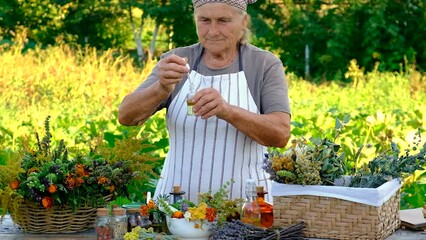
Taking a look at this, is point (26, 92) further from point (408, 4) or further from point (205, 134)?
point (408, 4)

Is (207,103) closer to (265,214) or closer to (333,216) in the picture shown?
(265,214)

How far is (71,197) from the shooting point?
10.6 ft

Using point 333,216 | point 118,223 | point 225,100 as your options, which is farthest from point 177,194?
point 333,216

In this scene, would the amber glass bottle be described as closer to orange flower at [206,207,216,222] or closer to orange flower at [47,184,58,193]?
orange flower at [206,207,216,222]

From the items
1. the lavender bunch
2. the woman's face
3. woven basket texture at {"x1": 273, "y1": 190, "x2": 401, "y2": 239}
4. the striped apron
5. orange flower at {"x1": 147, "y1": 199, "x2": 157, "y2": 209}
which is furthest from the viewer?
the striped apron

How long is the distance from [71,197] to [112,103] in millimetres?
5890

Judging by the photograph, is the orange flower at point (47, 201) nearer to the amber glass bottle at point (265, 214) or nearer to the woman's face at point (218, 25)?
the amber glass bottle at point (265, 214)

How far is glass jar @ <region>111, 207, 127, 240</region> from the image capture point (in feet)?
10.1

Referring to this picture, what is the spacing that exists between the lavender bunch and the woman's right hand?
21.8 inches

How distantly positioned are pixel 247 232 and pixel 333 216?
0.33m

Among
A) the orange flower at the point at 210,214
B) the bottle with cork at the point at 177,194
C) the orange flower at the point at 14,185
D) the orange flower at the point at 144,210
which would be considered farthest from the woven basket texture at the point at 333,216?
the orange flower at the point at 14,185

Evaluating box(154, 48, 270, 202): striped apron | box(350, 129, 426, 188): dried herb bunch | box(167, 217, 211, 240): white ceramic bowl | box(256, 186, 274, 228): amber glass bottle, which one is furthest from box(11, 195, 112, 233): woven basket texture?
box(350, 129, 426, 188): dried herb bunch

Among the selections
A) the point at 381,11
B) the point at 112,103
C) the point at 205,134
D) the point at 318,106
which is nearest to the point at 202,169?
the point at 205,134

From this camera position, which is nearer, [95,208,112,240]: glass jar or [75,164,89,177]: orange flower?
[95,208,112,240]: glass jar
